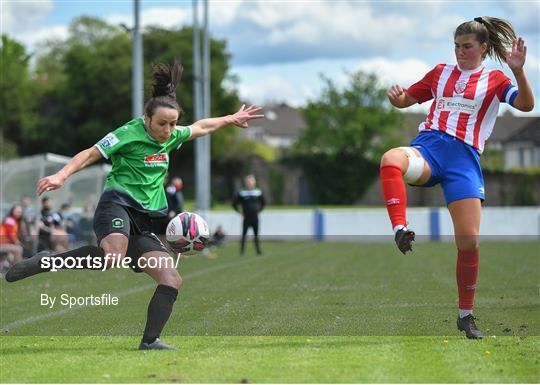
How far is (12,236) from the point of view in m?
18.9

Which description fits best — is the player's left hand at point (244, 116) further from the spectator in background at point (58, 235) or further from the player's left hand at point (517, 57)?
the spectator in background at point (58, 235)

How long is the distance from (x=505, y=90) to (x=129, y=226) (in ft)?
10.3

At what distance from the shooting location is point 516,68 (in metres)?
7.51

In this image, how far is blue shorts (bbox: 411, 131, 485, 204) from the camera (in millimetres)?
7707

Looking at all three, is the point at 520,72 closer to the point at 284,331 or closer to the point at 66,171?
the point at 284,331

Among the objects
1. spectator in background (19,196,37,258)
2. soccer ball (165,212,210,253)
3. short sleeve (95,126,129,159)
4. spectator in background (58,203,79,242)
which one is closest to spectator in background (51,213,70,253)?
spectator in background (19,196,37,258)

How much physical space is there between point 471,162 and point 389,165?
28.8 inches

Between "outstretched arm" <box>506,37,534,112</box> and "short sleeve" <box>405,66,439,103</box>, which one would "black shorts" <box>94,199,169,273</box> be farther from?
"outstretched arm" <box>506,37,534,112</box>

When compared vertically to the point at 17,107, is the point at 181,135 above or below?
above

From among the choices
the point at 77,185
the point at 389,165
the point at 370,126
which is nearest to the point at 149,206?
the point at 389,165

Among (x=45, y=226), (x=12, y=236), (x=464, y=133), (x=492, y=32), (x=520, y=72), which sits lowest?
(x=45, y=226)

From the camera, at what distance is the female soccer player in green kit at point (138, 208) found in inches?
293

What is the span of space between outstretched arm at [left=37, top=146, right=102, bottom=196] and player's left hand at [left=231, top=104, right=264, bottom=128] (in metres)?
1.31

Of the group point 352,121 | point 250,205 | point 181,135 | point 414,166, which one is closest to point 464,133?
point 414,166
